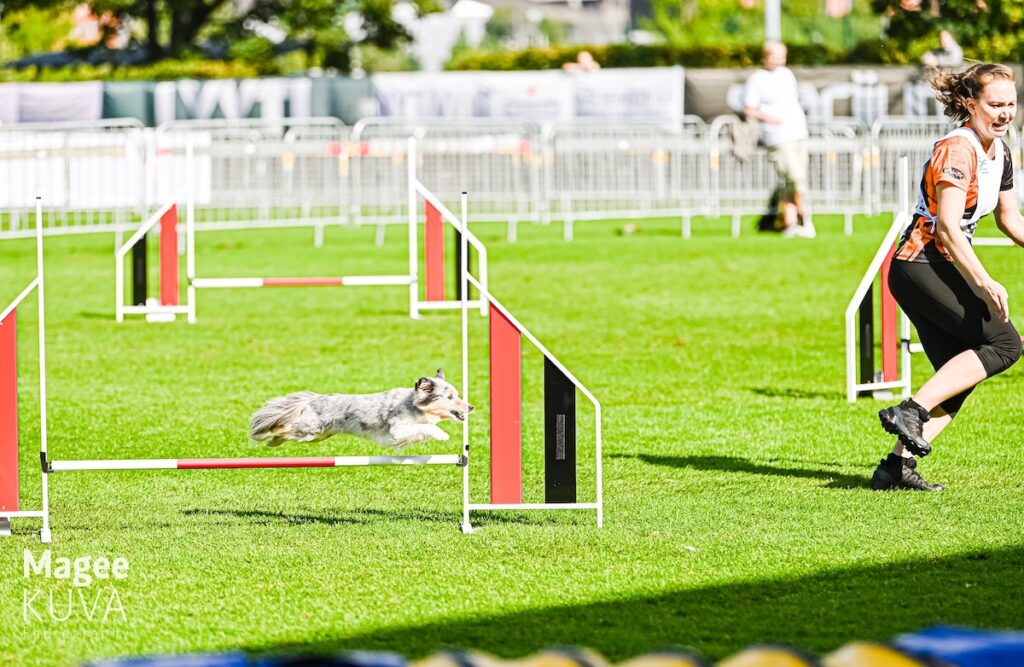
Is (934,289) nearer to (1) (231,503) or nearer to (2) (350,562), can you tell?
(2) (350,562)

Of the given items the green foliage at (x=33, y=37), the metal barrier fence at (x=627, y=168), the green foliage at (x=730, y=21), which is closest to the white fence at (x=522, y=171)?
the metal barrier fence at (x=627, y=168)

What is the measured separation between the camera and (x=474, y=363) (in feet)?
37.8

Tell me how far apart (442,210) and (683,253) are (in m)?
9.12

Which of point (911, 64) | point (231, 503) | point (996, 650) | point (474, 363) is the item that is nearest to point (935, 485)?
→ point (231, 503)

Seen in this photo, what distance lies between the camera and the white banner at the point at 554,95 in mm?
26984

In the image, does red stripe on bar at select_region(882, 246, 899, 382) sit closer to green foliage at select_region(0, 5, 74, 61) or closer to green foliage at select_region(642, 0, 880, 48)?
green foliage at select_region(642, 0, 880, 48)

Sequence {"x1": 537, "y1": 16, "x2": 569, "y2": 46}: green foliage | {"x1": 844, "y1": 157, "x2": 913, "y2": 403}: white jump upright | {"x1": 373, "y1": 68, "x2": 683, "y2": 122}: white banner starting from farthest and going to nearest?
1. {"x1": 537, "y1": 16, "x2": 569, "y2": 46}: green foliage
2. {"x1": 373, "y1": 68, "x2": 683, "y2": 122}: white banner
3. {"x1": 844, "y1": 157, "x2": 913, "y2": 403}: white jump upright

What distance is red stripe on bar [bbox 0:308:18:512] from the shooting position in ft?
20.6

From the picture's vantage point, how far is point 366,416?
252 inches

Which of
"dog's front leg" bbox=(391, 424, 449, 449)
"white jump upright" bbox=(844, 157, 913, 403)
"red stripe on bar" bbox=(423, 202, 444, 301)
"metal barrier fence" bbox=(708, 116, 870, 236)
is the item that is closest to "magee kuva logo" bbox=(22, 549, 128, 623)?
"dog's front leg" bbox=(391, 424, 449, 449)

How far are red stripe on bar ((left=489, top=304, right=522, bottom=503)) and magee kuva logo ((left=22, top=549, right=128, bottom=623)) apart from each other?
1.46 meters

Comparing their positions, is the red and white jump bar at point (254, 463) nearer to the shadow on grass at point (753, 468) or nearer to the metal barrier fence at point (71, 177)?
the shadow on grass at point (753, 468)

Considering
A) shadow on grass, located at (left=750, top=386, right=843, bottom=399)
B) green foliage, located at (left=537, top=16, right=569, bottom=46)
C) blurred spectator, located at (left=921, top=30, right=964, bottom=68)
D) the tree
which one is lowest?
shadow on grass, located at (left=750, top=386, right=843, bottom=399)

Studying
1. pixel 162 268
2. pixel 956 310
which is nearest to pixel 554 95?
pixel 162 268
